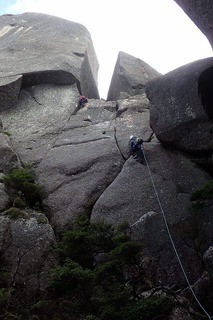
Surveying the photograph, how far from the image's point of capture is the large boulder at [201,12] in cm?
850

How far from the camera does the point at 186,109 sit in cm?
1293

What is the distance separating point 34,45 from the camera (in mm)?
24844

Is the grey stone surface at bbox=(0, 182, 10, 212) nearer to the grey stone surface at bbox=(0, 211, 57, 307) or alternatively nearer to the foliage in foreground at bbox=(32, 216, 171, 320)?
the grey stone surface at bbox=(0, 211, 57, 307)

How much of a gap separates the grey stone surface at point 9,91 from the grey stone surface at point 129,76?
19.1 ft

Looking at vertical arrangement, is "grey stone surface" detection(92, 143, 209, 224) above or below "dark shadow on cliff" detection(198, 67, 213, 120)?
below

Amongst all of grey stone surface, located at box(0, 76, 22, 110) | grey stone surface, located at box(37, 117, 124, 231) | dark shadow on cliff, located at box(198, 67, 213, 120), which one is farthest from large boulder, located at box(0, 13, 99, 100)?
dark shadow on cliff, located at box(198, 67, 213, 120)

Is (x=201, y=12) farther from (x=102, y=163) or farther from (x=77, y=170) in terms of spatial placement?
(x=77, y=170)

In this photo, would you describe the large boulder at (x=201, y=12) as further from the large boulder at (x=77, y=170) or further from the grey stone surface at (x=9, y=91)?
the grey stone surface at (x=9, y=91)

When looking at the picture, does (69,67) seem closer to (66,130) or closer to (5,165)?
(66,130)

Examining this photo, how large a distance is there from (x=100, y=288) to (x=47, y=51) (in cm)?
1933

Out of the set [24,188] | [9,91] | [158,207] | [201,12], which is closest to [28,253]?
[24,188]

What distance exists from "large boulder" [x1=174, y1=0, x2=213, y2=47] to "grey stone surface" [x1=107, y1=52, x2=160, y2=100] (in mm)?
11458

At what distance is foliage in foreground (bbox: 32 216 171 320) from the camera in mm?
6547

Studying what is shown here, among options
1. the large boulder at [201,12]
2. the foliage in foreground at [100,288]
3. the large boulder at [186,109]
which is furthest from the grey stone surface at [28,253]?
the large boulder at [201,12]
